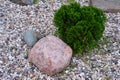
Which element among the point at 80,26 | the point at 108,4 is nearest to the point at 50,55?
the point at 80,26

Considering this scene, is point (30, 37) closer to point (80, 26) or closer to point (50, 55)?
point (50, 55)

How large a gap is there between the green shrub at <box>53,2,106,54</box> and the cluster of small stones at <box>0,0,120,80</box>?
0.27m

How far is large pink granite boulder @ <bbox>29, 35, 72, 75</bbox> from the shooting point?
4434 millimetres

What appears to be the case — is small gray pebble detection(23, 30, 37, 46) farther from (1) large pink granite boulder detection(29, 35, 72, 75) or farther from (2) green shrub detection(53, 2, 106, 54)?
(2) green shrub detection(53, 2, 106, 54)

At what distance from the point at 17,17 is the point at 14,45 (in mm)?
889

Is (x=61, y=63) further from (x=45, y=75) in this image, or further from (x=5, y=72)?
(x=5, y=72)

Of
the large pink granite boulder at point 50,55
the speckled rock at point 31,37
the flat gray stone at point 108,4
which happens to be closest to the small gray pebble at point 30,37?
the speckled rock at point 31,37

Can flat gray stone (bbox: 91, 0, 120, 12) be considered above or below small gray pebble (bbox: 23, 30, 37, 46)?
above

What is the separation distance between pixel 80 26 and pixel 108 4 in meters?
1.96

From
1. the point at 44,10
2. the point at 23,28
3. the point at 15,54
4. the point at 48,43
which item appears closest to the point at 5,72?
the point at 15,54

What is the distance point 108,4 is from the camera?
20.7 feet

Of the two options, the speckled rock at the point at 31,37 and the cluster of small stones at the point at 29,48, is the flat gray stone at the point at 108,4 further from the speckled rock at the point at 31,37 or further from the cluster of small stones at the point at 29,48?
the speckled rock at the point at 31,37

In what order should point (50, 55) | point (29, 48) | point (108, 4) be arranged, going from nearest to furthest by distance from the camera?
point (50, 55) < point (29, 48) < point (108, 4)

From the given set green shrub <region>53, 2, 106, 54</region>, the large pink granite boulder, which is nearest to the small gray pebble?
the large pink granite boulder
